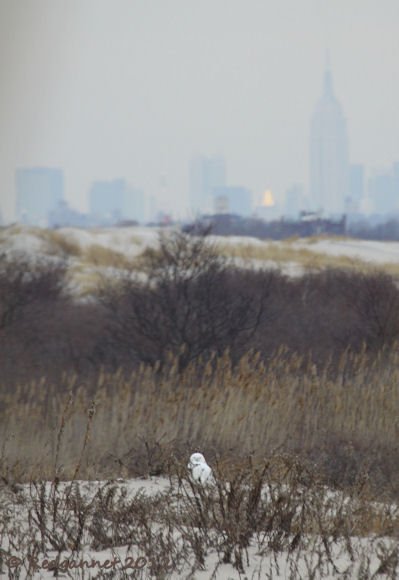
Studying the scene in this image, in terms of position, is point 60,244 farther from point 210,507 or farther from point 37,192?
point 210,507

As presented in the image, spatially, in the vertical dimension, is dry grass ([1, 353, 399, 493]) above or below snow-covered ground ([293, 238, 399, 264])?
above

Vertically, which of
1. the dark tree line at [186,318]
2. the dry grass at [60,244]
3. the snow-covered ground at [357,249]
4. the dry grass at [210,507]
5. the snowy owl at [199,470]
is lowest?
the dry grass at [60,244]

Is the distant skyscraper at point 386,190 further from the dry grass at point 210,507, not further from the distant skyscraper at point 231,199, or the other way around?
the dry grass at point 210,507

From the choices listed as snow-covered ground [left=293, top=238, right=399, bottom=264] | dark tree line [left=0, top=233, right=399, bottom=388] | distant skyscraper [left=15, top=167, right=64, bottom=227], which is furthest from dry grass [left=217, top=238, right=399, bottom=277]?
distant skyscraper [left=15, top=167, right=64, bottom=227]

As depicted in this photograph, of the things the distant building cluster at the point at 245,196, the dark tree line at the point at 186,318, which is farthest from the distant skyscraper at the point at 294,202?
the dark tree line at the point at 186,318

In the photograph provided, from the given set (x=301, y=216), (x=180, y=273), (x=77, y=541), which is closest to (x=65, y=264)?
(x=180, y=273)

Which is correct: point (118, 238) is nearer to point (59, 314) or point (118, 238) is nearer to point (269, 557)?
point (59, 314)

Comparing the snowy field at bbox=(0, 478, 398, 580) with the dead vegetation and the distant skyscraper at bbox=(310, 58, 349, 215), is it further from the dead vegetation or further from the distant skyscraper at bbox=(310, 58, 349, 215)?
the distant skyscraper at bbox=(310, 58, 349, 215)
